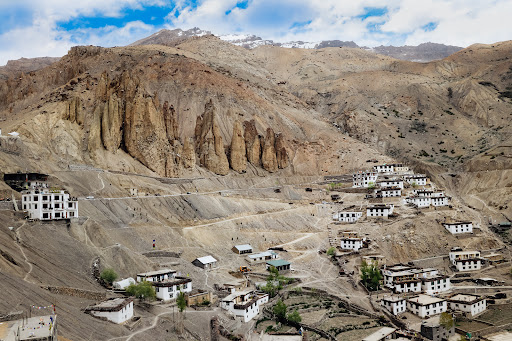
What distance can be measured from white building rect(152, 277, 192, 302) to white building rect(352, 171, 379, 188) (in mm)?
65097

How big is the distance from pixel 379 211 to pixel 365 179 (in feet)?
72.6

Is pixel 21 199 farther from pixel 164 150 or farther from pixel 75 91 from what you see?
pixel 75 91

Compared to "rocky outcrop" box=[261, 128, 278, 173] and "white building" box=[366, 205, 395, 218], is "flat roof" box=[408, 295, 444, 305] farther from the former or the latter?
"rocky outcrop" box=[261, 128, 278, 173]

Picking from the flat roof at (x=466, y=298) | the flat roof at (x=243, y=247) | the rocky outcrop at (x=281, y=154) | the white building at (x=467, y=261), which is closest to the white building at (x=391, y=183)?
the rocky outcrop at (x=281, y=154)

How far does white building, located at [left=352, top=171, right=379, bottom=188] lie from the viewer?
117 metres

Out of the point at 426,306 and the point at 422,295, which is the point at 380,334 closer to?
the point at 426,306

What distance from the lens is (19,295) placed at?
134 feet

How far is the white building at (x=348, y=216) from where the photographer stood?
97562 mm

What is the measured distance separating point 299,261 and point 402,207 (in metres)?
28.1

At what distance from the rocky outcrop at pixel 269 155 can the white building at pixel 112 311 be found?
82.1m

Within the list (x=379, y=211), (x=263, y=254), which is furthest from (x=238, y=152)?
(x=263, y=254)

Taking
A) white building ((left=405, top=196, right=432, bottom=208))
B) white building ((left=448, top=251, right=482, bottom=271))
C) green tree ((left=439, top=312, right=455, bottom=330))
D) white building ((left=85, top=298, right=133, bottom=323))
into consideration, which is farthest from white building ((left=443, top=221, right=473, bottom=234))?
white building ((left=85, top=298, right=133, bottom=323))

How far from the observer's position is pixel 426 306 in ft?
206

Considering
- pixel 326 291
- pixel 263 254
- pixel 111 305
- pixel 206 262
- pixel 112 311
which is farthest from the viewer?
pixel 263 254
